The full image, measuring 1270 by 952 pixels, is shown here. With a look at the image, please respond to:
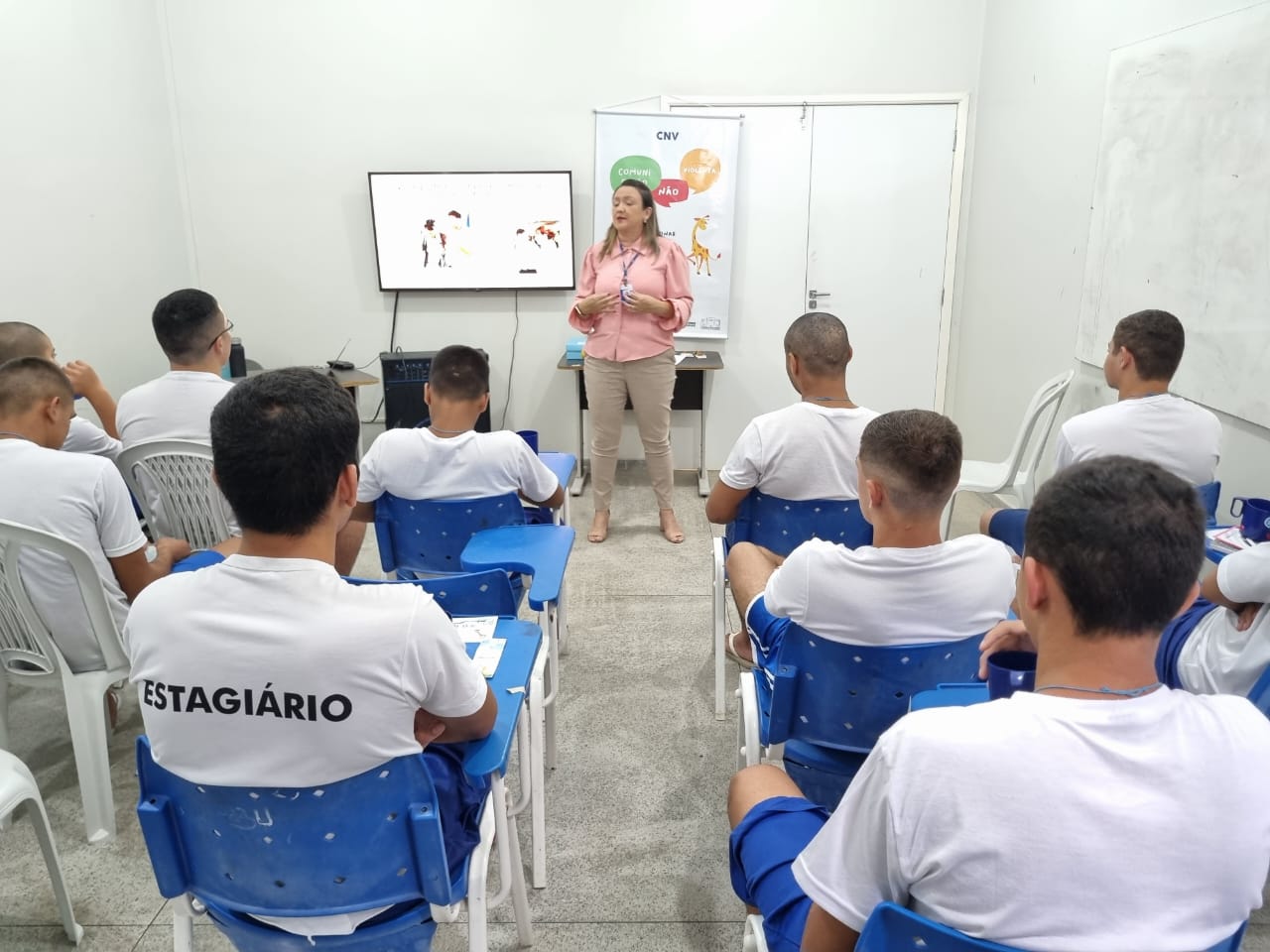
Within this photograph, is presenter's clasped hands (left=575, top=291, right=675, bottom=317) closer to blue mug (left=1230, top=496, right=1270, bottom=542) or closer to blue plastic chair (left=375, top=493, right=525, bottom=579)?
blue plastic chair (left=375, top=493, right=525, bottom=579)

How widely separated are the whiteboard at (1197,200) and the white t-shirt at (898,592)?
1747mm

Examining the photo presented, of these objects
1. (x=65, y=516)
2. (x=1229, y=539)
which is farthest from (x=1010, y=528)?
(x=65, y=516)

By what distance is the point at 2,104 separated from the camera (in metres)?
3.74

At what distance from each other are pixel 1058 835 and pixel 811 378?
1.87 meters

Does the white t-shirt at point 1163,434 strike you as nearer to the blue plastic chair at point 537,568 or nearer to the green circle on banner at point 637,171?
the blue plastic chair at point 537,568

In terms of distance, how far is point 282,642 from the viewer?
1.11m

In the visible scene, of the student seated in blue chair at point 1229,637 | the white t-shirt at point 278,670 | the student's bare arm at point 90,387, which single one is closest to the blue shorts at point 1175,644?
the student seated in blue chair at point 1229,637

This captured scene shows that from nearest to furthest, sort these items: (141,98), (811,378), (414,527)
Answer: (414,527)
(811,378)
(141,98)

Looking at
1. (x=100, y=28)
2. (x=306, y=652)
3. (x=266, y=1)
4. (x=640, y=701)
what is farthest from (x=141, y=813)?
(x=266, y=1)

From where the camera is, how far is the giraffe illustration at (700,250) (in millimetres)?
5262

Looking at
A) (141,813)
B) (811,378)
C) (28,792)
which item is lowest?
(28,792)

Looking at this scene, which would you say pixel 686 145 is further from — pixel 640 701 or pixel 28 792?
pixel 28 792

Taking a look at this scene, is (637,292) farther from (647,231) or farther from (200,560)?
(200,560)

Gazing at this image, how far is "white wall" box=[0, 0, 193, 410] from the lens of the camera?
3834 millimetres
